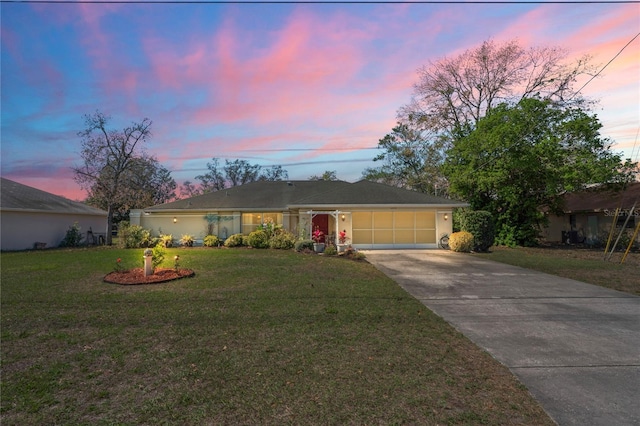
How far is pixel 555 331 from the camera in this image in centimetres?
532

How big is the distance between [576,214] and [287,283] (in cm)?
2502

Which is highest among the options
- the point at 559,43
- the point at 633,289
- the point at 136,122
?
the point at 559,43

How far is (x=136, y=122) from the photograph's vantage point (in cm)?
2275

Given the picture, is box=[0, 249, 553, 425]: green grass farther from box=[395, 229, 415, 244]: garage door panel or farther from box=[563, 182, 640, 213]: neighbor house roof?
box=[563, 182, 640, 213]: neighbor house roof

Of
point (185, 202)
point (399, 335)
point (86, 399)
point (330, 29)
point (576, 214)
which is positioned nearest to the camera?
point (86, 399)

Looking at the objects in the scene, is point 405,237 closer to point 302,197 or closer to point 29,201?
point 302,197

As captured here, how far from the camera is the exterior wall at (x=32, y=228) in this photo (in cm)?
1889

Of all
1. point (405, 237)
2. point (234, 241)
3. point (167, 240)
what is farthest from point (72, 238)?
point (405, 237)

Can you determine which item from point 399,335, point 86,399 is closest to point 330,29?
point 399,335

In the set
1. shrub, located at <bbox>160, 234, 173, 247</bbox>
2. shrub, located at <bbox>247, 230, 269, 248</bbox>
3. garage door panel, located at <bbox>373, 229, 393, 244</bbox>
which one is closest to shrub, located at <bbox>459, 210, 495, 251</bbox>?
garage door panel, located at <bbox>373, 229, 393, 244</bbox>

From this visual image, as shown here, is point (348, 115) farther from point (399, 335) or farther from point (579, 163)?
point (399, 335)

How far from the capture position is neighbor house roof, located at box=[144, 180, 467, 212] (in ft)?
60.9

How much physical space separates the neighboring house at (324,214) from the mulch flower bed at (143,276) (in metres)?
9.01

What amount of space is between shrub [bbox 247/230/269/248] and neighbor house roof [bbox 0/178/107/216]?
43.5 ft
